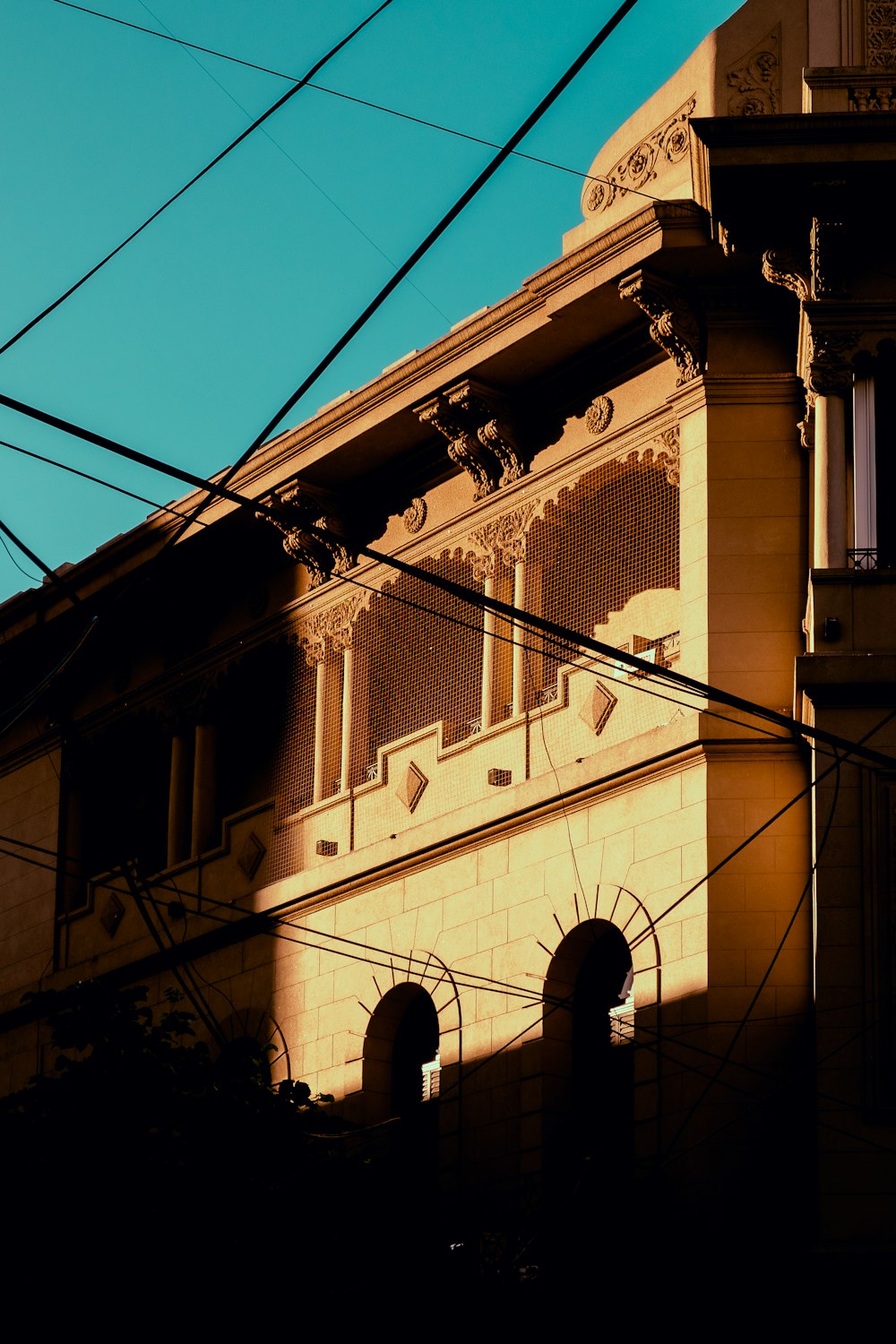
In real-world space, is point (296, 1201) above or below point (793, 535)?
below

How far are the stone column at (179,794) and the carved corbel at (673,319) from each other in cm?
721

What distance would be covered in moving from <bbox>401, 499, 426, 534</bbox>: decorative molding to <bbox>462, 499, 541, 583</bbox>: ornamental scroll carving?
760 millimetres

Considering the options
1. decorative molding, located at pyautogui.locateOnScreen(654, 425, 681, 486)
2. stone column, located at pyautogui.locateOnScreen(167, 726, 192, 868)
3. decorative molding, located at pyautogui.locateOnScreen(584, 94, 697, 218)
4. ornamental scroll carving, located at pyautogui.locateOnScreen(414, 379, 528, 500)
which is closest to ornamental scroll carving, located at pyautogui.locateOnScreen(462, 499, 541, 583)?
ornamental scroll carving, located at pyautogui.locateOnScreen(414, 379, 528, 500)

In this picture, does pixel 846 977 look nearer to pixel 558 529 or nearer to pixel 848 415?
pixel 848 415

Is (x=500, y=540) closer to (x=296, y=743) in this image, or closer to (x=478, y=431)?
(x=478, y=431)

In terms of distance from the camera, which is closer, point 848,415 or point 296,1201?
point 296,1201

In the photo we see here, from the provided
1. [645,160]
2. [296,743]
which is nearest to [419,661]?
[296,743]

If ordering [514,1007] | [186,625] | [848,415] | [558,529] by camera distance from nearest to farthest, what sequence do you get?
[848,415]
[514,1007]
[558,529]
[186,625]

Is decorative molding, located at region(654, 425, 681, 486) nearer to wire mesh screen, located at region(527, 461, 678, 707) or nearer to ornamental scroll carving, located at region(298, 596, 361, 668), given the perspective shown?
wire mesh screen, located at region(527, 461, 678, 707)

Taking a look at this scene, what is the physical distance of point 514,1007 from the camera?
753 inches

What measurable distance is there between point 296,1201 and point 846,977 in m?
3.91

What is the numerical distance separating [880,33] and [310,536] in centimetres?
671

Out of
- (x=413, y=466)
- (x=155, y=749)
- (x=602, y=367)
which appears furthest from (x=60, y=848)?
(x=602, y=367)

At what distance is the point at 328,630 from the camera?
22.5 m
